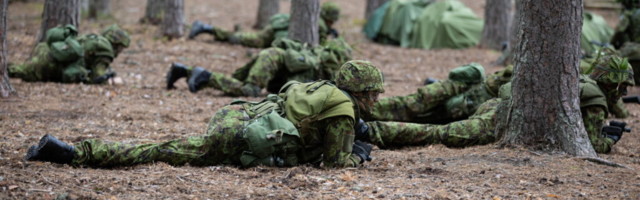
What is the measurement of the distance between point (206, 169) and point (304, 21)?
5884 millimetres

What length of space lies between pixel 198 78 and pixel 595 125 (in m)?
4.87

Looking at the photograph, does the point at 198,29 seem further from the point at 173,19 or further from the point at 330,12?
the point at 330,12

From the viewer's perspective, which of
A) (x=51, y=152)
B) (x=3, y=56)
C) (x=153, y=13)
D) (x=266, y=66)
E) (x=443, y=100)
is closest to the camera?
(x=51, y=152)

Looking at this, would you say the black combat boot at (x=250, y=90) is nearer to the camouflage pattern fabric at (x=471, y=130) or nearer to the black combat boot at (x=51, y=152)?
the camouflage pattern fabric at (x=471, y=130)

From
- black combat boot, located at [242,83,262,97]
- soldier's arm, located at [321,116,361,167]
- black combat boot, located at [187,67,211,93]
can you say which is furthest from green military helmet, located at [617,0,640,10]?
A: soldier's arm, located at [321,116,361,167]

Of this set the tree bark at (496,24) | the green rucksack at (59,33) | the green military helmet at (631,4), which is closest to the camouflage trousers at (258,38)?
the green rucksack at (59,33)

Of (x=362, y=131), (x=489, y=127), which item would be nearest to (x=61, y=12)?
(x=362, y=131)

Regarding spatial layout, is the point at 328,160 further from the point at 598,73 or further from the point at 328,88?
the point at 598,73

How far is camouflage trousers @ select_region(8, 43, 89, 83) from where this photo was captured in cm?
911

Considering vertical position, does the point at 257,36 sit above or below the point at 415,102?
above

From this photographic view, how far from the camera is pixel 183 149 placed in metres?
5.11

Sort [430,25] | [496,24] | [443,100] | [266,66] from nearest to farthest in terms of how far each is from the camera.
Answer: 1. [443,100]
2. [266,66]
3. [496,24]
4. [430,25]

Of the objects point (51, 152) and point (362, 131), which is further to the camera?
point (362, 131)

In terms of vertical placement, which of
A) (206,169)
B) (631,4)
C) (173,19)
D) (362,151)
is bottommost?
(206,169)
